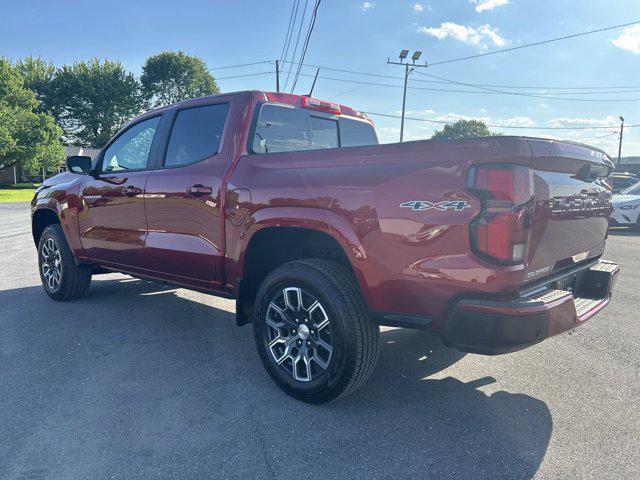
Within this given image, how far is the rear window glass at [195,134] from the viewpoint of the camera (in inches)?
139

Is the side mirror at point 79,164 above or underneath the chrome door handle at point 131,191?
above

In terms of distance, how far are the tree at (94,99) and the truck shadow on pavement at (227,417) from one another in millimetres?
53400

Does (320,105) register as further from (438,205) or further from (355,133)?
(438,205)

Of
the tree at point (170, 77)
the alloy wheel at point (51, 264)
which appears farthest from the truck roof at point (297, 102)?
the tree at point (170, 77)

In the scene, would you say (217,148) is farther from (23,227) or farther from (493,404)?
(23,227)

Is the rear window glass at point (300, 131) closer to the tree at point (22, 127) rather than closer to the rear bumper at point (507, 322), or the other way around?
the rear bumper at point (507, 322)

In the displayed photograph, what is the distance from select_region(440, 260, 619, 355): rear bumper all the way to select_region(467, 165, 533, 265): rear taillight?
237mm

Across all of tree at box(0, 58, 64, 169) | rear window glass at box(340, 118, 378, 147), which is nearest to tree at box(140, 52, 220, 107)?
tree at box(0, 58, 64, 169)

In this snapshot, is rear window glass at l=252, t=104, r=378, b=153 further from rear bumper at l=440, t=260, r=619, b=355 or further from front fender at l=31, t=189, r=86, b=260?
front fender at l=31, t=189, r=86, b=260

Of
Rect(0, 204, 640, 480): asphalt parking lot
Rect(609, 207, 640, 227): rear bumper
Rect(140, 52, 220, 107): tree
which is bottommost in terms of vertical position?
Rect(0, 204, 640, 480): asphalt parking lot

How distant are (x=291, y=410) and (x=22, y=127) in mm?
38739

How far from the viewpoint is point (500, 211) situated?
2.13 metres

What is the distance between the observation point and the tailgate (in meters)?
2.30

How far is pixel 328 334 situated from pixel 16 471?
1.71 m
